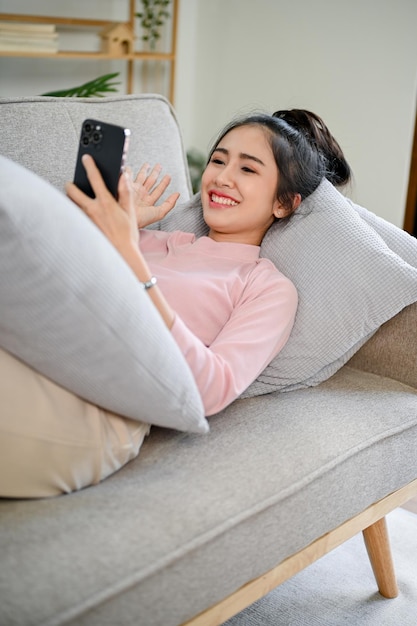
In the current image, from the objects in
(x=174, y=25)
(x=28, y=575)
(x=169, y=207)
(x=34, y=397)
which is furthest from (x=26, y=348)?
(x=174, y=25)

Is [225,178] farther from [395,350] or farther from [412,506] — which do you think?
[412,506]

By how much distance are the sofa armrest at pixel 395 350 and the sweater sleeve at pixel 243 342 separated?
0.87ft

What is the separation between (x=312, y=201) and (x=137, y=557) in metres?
0.97

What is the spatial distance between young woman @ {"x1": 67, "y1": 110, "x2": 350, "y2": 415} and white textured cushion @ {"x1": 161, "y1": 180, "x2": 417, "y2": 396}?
0.17 feet

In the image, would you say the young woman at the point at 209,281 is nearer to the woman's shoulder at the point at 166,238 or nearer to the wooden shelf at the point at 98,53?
the woman's shoulder at the point at 166,238

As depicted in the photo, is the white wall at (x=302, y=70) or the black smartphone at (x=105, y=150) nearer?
the black smartphone at (x=105, y=150)

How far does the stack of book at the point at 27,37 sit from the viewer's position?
3.36m

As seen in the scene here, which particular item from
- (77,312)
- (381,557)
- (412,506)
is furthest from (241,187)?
(412,506)

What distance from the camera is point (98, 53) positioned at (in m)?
3.72

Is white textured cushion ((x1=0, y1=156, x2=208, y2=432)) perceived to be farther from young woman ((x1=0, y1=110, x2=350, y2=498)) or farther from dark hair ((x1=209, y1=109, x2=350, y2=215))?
dark hair ((x1=209, y1=109, x2=350, y2=215))

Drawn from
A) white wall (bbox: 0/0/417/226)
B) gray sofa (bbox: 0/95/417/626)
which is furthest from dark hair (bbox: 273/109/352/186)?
white wall (bbox: 0/0/417/226)

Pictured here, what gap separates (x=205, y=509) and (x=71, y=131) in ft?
3.33

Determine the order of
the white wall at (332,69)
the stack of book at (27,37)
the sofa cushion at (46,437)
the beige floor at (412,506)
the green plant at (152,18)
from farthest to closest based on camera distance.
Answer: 1. the green plant at (152,18)
2. the white wall at (332,69)
3. the stack of book at (27,37)
4. the beige floor at (412,506)
5. the sofa cushion at (46,437)

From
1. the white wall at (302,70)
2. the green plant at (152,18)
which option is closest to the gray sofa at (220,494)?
the white wall at (302,70)
